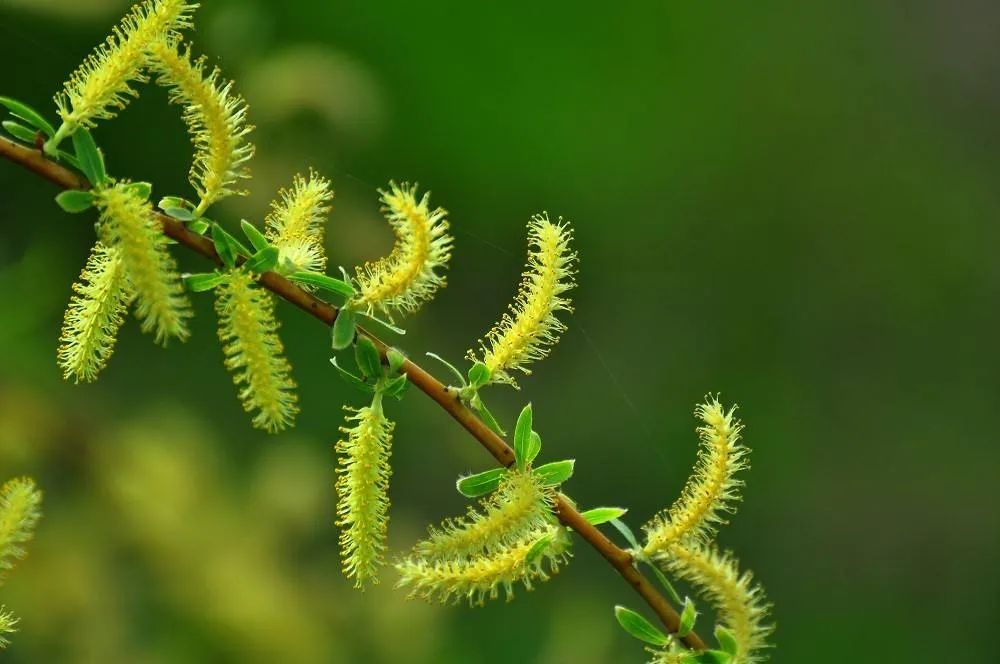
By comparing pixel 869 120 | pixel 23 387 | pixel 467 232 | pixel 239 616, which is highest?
pixel 869 120

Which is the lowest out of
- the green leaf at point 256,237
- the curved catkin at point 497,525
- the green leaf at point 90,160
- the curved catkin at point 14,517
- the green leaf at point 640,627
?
the curved catkin at point 14,517

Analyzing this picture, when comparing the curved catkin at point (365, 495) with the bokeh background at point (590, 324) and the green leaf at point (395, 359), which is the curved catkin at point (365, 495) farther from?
the bokeh background at point (590, 324)

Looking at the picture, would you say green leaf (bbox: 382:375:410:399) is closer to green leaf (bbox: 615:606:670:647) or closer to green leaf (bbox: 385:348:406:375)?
green leaf (bbox: 385:348:406:375)

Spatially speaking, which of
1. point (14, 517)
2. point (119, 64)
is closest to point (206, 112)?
point (119, 64)

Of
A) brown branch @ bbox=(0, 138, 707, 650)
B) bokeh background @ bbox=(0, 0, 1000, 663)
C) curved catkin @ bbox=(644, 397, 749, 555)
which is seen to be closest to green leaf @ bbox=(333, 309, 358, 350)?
brown branch @ bbox=(0, 138, 707, 650)

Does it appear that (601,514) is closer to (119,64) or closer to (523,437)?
(523,437)

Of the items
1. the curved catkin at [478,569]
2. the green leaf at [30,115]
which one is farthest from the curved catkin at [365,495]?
the green leaf at [30,115]

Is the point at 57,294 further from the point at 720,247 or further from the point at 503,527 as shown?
the point at 720,247

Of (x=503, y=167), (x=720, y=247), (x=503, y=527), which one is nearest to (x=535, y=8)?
(x=503, y=167)
